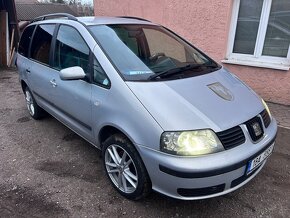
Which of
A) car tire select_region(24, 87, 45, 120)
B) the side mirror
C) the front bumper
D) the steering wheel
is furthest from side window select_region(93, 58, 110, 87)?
car tire select_region(24, 87, 45, 120)

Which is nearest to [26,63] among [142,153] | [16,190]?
[16,190]

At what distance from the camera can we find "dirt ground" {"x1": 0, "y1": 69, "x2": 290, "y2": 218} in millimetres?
2488

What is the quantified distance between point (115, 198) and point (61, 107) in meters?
1.37

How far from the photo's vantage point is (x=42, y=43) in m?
3.82

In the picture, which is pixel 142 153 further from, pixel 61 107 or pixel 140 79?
pixel 61 107

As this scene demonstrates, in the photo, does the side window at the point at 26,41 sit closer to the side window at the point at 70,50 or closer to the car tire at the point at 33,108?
the car tire at the point at 33,108

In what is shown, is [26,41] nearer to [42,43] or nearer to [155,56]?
[42,43]

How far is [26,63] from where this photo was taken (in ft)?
14.0

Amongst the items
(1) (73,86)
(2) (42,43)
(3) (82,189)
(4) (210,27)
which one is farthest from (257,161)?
(4) (210,27)

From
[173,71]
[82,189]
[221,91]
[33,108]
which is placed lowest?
[82,189]

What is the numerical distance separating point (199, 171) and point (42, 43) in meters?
2.98

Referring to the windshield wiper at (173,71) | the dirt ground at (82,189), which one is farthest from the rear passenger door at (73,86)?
the windshield wiper at (173,71)

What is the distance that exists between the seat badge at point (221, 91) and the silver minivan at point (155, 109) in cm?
1

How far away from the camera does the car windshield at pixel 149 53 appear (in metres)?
2.60
